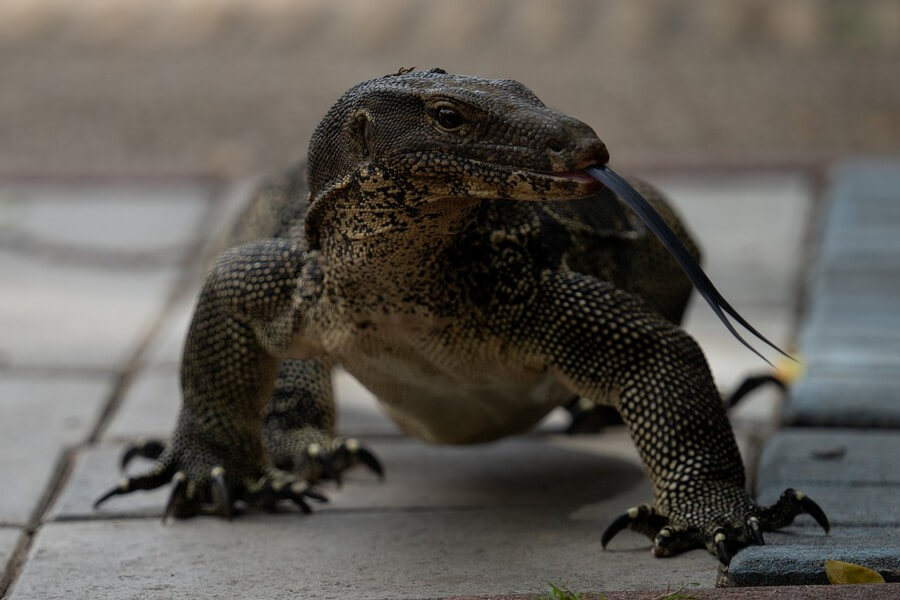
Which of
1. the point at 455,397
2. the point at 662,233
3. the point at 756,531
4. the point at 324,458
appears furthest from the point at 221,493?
the point at 662,233

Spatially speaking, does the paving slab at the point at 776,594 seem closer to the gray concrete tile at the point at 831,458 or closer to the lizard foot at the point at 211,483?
the gray concrete tile at the point at 831,458

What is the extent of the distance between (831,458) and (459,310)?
5.10ft

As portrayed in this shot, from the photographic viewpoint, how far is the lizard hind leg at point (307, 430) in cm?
545

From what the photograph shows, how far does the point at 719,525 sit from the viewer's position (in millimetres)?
4367

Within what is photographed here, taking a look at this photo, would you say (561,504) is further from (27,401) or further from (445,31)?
(445,31)

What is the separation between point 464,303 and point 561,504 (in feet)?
3.07

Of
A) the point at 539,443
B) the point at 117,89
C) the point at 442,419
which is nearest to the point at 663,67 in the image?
the point at 117,89

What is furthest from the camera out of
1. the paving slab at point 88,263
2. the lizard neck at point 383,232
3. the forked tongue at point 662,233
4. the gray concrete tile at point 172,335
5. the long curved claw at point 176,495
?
the paving slab at point 88,263

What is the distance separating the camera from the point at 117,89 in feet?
41.2

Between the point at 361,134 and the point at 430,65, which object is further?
the point at 430,65

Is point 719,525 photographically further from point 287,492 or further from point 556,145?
point 287,492

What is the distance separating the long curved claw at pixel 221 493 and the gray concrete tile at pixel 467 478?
0.22m

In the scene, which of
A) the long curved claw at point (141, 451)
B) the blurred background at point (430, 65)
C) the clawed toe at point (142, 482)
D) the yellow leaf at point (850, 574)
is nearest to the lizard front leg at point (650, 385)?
the yellow leaf at point (850, 574)

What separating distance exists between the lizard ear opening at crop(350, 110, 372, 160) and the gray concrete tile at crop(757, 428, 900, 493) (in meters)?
1.81
